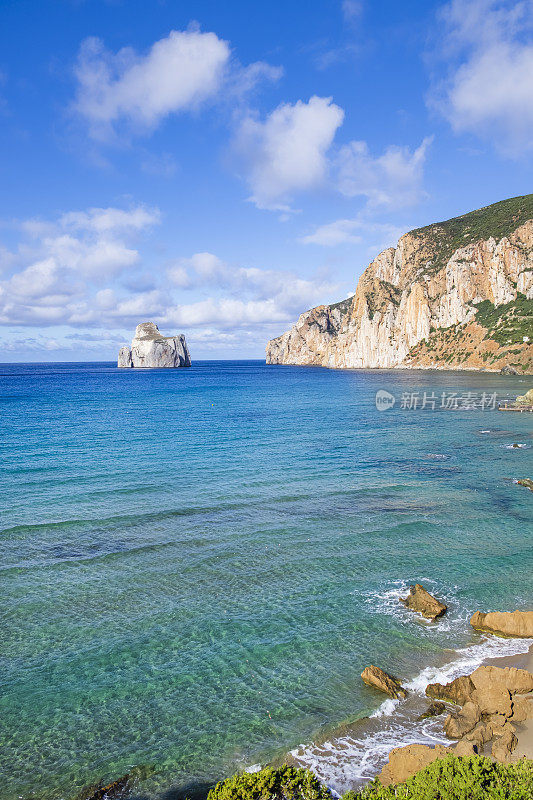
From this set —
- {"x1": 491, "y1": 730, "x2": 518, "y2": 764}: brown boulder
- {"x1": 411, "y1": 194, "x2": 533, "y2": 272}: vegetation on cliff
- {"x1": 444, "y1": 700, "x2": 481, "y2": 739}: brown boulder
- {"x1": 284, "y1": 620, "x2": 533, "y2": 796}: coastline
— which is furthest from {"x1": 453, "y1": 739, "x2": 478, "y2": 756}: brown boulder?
{"x1": 411, "y1": 194, "x2": 533, "y2": 272}: vegetation on cliff

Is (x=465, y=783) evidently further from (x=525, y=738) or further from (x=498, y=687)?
(x=498, y=687)

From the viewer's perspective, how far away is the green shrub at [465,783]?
256 inches

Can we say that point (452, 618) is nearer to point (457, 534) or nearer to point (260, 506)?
point (457, 534)

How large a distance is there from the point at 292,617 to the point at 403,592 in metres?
4.02

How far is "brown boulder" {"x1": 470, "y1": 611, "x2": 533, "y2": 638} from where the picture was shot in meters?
13.5

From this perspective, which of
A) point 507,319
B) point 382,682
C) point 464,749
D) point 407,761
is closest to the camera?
point 464,749

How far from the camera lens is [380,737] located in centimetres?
995

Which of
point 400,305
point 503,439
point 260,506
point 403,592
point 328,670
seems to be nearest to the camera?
point 328,670

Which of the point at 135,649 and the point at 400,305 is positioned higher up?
the point at 400,305

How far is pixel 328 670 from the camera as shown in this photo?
12.2 meters

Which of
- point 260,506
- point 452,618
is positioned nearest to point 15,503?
point 260,506

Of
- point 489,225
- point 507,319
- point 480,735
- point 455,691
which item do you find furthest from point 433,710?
point 489,225

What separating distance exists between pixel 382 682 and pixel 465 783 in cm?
483

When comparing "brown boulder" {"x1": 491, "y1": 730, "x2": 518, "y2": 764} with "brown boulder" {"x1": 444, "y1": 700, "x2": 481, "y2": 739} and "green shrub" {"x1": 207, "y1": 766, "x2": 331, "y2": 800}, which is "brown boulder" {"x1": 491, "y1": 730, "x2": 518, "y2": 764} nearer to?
"brown boulder" {"x1": 444, "y1": 700, "x2": 481, "y2": 739}
